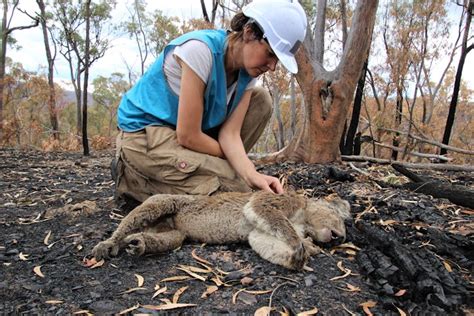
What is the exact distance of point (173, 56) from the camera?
3320 mm

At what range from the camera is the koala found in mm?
2482

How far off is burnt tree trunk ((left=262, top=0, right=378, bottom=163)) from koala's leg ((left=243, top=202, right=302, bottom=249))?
4.83 meters

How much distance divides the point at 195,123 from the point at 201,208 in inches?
28.7

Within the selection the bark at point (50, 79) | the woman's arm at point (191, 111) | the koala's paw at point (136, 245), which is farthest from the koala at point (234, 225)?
the bark at point (50, 79)

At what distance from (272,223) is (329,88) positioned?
201 inches

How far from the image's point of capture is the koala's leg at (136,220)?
2.54 m

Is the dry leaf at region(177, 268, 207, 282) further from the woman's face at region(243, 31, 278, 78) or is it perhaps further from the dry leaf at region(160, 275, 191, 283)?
the woman's face at region(243, 31, 278, 78)

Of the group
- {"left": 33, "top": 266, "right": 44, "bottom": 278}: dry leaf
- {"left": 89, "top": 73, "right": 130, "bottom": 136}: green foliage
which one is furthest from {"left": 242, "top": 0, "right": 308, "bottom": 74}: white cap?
{"left": 89, "top": 73, "right": 130, "bottom": 136}: green foliage

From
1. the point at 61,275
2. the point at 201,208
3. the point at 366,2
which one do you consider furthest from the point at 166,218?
the point at 366,2

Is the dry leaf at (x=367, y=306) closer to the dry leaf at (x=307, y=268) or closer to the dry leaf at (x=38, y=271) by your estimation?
the dry leaf at (x=307, y=268)

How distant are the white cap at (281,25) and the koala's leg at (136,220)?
4.25ft

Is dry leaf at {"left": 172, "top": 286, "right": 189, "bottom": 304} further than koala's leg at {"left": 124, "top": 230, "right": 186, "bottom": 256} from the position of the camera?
No

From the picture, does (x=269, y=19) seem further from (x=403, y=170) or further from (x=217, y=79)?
(x=403, y=170)

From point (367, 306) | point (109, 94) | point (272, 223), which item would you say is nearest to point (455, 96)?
point (272, 223)
